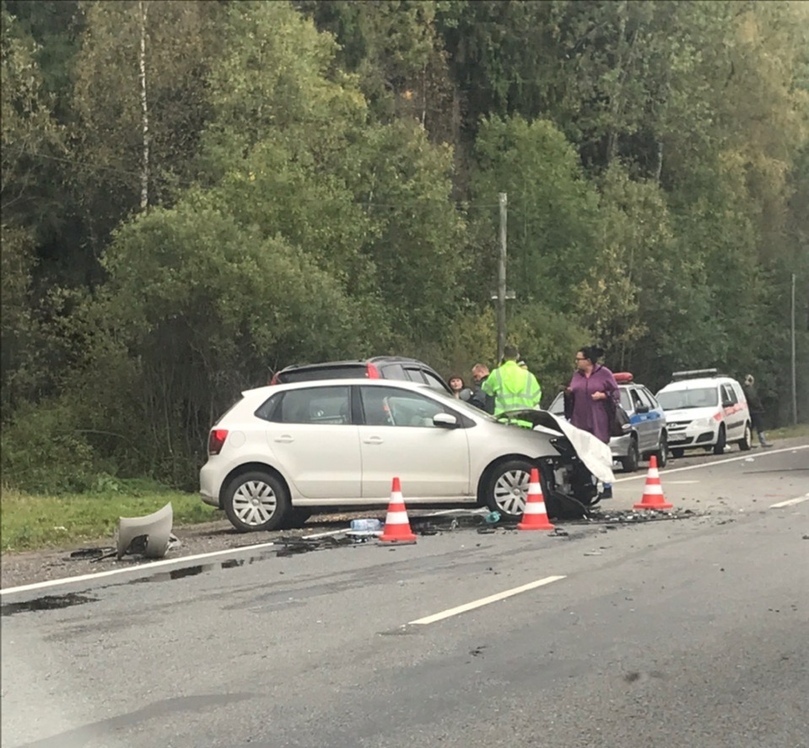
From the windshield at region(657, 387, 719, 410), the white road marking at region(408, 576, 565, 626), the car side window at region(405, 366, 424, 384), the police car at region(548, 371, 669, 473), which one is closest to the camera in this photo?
the white road marking at region(408, 576, 565, 626)

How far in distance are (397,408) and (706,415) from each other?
52.8 ft

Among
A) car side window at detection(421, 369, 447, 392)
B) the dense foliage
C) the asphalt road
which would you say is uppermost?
the dense foliage

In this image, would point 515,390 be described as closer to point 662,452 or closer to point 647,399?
point 647,399

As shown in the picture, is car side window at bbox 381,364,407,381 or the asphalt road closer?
the asphalt road

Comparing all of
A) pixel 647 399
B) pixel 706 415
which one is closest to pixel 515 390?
pixel 647 399

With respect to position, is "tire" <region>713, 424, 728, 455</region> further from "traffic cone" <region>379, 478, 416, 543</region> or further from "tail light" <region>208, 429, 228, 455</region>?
"traffic cone" <region>379, 478, 416, 543</region>

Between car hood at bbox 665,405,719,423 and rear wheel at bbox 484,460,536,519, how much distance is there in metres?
15.7

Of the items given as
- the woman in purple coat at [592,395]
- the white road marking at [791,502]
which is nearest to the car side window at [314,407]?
the woman in purple coat at [592,395]

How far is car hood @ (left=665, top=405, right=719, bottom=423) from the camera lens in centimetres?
2947

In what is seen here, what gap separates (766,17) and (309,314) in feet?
129

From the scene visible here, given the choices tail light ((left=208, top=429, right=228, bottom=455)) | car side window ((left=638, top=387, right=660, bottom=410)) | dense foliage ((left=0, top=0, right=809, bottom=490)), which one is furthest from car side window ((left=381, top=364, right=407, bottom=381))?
car side window ((left=638, top=387, right=660, bottom=410))

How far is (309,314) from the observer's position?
25.9 meters

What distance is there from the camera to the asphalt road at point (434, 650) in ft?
20.2

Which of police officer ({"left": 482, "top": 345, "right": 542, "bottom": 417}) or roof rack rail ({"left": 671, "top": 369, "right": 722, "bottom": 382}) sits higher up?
roof rack rail ({"left": 671, "top": 369, "right": 722, "bottom": 382})
